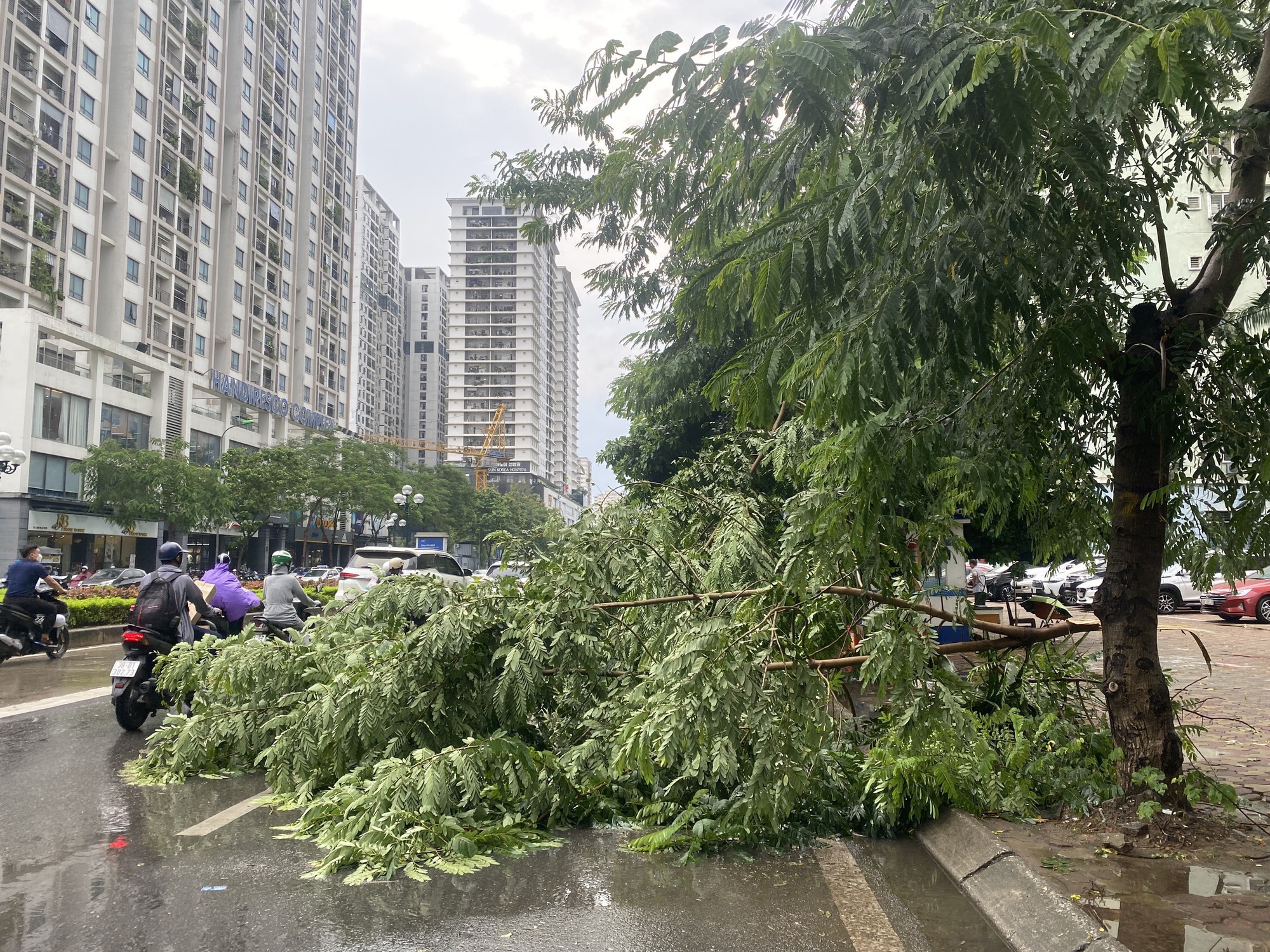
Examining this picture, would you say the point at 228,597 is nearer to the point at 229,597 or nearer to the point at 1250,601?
the point at 229,597

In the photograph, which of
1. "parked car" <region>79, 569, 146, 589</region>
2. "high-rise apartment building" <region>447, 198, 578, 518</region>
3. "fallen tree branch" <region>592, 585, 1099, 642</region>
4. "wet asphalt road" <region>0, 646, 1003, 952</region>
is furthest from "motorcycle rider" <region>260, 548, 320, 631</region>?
"high-rise apartment building" <region>447, 198, 578, 518</region>

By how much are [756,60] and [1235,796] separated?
4843 mm

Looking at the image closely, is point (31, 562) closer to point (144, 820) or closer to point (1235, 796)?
point (144, 820)

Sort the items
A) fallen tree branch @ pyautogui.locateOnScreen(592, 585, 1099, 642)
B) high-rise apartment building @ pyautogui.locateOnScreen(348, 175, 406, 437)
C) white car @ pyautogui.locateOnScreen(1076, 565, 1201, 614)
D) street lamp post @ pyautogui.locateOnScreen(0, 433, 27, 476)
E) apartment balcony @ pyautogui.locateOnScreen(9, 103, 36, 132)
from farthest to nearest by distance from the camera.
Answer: high-rise apartment building @ pyautogui.locateOnScreen(348, 175, 406, 437) < apartment balcony @ pyautogui.locateOnScreen(9, 103, 36, 132) < white car @ pyautogui.locateOnScreen(1076, 565, 1201, 614) < street lamp post @ pyautogui.locateOnScreen(0, 433, 27, 476) < fallen tree branch @ pyautogui.locateOnScreen(592, 585, 1099, 642)

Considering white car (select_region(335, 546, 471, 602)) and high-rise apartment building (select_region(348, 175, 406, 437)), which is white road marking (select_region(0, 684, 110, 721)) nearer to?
white car (select_region(335, 546, 471, 602))

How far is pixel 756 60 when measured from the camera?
3934 millimetres

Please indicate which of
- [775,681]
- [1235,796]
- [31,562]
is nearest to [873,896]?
[775,681]

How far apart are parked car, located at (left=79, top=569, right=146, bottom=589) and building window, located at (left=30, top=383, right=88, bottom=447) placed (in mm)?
6526

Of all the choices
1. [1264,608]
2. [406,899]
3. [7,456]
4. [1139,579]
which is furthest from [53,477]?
[1139,579]

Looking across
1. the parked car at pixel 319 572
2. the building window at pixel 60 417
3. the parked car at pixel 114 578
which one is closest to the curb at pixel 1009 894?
the parked car at pixel 114 578

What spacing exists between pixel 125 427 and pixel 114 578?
13359mm

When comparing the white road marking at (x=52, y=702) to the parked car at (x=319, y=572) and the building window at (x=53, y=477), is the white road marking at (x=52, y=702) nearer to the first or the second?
the building window at (x=53, y=477)

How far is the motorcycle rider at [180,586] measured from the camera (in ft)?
31.3

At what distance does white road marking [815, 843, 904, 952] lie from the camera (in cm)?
426
